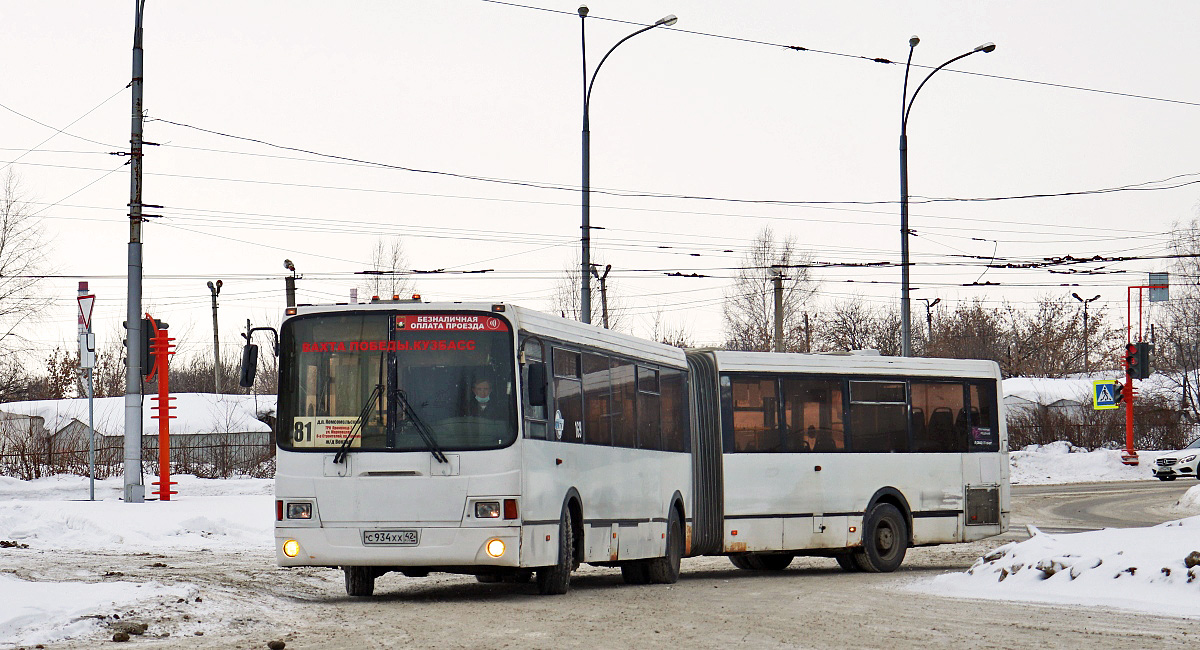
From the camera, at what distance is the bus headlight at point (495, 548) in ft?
43.2

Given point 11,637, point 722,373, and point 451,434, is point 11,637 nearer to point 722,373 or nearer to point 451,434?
point 451,434

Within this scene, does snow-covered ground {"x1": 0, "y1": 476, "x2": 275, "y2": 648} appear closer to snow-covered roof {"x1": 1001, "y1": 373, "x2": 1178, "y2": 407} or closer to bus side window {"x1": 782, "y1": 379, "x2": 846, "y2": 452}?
bus side window {"x1": 782, "y1": 379, "x2": 846, "y2": 452}

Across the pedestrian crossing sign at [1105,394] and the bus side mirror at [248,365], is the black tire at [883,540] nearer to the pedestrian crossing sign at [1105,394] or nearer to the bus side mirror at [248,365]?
the bus side mirror at [248,365]

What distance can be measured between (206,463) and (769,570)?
30.2 m

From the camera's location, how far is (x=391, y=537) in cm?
1330

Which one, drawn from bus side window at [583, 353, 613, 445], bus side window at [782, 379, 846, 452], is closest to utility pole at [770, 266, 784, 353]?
bus side window at [782, 379, 846, 452]

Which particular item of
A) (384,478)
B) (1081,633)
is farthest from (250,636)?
(1081,633)

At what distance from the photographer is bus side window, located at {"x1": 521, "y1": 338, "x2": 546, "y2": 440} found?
533 inches

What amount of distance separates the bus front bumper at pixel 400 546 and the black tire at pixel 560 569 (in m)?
1.08

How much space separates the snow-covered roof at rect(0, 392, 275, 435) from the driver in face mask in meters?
42.7

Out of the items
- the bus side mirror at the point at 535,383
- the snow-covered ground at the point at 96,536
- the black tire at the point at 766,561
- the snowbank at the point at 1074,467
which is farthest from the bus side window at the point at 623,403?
the snowbank at the point at 1074,467

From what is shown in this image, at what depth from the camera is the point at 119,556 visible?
61.7 feet

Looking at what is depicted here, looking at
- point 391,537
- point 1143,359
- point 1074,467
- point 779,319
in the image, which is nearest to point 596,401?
point 391,537

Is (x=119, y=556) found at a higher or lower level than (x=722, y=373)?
lower
